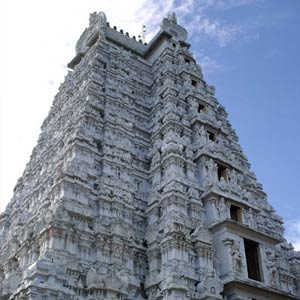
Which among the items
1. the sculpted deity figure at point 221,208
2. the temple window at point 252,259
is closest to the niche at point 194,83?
the sculpted deity figure at point 221,208

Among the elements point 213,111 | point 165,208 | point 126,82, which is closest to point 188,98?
point 213,111

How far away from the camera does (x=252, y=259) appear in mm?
23172

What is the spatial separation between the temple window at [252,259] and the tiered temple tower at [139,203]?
0.18 feet

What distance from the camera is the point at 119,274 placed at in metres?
20.1

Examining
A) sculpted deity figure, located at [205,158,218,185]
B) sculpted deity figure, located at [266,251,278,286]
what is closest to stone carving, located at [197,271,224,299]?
sculpted deity figure, located at [266,251,278,286]

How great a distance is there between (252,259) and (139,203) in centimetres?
665

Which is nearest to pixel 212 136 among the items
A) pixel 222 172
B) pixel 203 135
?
pixel 203 135

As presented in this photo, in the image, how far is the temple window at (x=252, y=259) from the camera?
22438mm

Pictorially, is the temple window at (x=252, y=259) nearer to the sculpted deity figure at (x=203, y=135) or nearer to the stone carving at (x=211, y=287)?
the stone carving at (x=211, y=287)

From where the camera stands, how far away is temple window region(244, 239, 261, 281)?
2244 centimetres

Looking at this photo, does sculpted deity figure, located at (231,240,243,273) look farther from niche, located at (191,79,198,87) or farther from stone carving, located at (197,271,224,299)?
niche, located at (191,79,198,87)

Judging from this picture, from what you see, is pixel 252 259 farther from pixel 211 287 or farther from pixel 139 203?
pixel 139 203

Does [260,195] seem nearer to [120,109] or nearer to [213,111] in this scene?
[213,111]

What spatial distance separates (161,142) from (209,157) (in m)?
3.08
